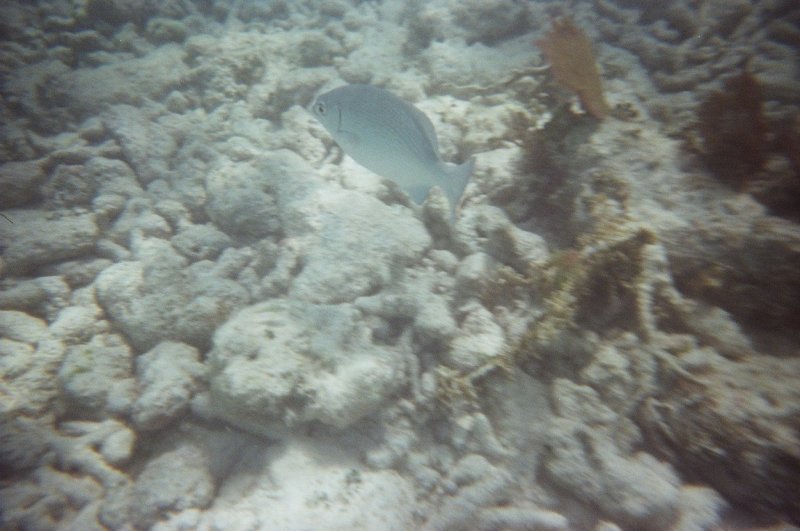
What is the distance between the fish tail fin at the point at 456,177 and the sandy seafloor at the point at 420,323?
614 mm

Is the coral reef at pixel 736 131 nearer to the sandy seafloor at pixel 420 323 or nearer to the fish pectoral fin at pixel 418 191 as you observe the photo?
the sandy seafloor at pixel 420 323

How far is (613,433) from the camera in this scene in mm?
1975

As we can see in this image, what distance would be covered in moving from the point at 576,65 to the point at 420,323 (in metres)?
2.24

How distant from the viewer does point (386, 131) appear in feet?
6.79

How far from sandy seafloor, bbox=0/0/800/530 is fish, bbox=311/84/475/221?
736 mm

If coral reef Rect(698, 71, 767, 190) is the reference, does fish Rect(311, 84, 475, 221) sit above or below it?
below

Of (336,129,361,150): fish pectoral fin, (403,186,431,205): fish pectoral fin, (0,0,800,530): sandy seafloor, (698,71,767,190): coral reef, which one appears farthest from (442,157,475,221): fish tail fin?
(698,71,767,190): coral reef

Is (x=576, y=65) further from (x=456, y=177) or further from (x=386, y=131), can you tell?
(x=386, y=131)

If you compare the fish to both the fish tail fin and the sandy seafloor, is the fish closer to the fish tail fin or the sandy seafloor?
the fish tail fin

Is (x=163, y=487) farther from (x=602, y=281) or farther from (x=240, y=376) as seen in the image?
(x=602, y=281)

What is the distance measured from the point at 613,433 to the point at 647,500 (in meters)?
0.30

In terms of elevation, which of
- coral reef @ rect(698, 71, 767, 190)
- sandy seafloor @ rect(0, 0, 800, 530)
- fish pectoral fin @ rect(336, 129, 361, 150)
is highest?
coral reef @ rect(698, 71, 767, 190)

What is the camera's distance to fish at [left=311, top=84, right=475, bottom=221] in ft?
6.75

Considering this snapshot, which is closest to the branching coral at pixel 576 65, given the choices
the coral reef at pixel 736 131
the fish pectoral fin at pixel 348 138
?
the coral reef at pixel 736 131
